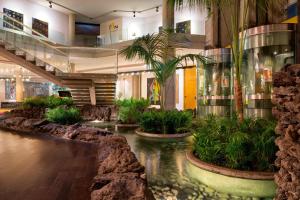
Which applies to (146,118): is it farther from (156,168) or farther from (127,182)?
(127,182)

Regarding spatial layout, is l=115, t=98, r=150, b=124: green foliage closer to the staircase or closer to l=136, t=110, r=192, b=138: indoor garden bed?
the staircase

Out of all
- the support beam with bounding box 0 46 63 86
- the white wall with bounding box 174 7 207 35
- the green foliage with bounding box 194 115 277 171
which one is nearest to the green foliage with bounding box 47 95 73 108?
the support beam with bounding box 0 46 63 86

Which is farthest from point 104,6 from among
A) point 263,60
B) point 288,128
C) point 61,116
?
point 288,128

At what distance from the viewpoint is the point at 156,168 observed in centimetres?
350

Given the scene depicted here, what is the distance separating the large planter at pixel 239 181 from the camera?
104 inches

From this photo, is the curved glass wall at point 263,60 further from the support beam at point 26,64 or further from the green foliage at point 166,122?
the support beam at point 26,64

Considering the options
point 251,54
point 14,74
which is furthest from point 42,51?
point 14,74

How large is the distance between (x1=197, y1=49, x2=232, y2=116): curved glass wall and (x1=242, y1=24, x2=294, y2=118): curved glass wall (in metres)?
1.29

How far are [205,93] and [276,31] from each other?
2.88 metres

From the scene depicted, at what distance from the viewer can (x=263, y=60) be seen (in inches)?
219

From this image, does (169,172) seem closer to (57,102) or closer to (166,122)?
(166,122)

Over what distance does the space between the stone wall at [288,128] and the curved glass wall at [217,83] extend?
195 inches

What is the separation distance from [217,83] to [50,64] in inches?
242

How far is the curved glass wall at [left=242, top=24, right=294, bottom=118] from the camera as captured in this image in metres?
5.25
